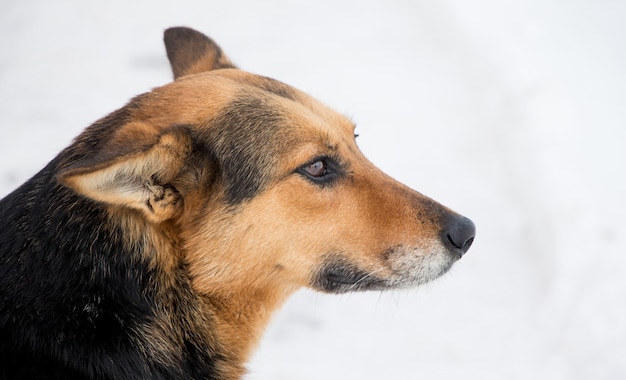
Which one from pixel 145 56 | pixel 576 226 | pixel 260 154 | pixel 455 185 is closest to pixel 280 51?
pixel 145 56

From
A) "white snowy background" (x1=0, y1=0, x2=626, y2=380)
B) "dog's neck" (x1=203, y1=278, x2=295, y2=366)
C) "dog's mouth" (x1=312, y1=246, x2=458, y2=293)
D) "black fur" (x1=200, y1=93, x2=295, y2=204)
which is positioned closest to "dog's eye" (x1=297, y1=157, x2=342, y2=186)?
"black fur" (x1=200, y1=93, x2=295, y2=204)

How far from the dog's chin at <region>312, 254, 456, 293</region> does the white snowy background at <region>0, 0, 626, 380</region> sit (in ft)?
4.31

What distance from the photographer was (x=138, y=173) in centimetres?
319

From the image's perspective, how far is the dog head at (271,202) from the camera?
11.8ft

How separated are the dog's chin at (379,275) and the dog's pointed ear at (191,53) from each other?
1.56 meters

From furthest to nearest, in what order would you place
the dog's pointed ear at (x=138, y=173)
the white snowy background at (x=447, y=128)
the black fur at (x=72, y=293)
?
the white snowy background at (x=447, y=128), the black fur at (x=72, y=293), the dog's pointed ear at (x=138, y=173)

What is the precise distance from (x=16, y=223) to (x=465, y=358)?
3.34m

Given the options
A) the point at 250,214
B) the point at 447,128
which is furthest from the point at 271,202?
the point at 447,128

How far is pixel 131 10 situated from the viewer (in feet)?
29.1

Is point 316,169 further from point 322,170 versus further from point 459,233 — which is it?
point 459,233

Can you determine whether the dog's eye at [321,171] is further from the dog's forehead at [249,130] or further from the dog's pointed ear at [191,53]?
the dog's pointed ear at [191,53]

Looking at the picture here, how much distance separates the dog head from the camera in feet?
11.8

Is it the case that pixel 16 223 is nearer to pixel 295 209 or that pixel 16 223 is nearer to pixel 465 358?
pixel 295 209

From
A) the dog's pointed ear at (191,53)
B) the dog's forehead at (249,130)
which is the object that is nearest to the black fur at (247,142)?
the dog's forehead at (249,130)
